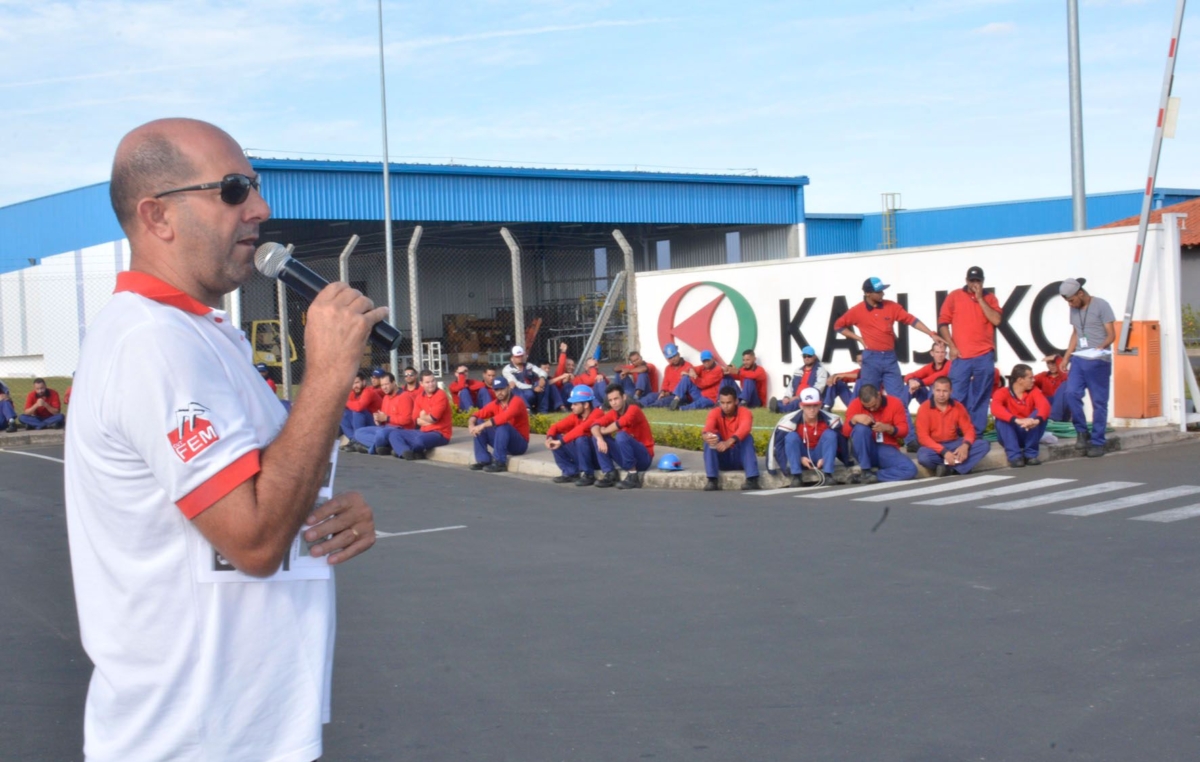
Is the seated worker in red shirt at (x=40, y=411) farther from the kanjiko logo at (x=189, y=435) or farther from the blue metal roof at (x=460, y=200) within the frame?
the kanjiko logo at (x=189, y=435)

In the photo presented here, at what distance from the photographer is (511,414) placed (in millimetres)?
16047

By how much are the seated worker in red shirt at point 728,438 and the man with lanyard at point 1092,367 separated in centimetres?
415

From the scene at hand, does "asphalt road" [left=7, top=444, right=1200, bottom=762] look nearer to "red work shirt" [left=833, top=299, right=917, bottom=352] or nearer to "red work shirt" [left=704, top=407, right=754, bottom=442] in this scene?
"red work shirt" [left=704, top=407, right=754, bottom=442]

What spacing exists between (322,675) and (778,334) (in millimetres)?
20139

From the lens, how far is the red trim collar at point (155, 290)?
82.7 inches

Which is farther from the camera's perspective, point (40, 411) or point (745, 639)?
point (40, 411)

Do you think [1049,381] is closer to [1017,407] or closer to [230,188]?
[1017,407]

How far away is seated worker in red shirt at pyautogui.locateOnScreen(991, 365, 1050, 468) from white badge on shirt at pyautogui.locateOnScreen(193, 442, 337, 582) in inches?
509

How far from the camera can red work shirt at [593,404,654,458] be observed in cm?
1408

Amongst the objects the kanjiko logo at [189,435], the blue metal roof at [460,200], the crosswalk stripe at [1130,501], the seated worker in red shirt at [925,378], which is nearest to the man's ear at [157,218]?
the kanjiko logo at [189,435]

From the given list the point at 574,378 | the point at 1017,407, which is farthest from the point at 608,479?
the point at 574,378

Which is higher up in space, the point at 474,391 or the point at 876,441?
the point at 474,391

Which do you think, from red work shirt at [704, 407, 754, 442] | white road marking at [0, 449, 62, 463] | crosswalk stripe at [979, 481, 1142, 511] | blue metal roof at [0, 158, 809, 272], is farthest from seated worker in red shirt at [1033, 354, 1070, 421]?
blue metal roof at [0, 158, 809, 272]

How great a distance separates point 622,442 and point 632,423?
0.97ft
